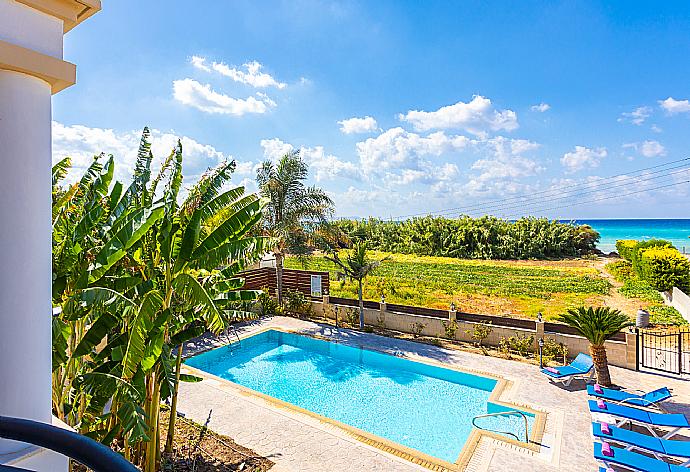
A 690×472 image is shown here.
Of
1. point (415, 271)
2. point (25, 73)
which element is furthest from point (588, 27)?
point (25, 73)

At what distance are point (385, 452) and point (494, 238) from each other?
33.9m

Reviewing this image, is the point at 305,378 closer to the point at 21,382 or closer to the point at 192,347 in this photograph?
the point at 192,347

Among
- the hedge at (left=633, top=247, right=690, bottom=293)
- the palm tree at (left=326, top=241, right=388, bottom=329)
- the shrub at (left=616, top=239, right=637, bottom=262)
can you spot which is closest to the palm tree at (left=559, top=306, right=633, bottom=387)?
the palm tree at (left=326, top=241, right=388, bottom=329)

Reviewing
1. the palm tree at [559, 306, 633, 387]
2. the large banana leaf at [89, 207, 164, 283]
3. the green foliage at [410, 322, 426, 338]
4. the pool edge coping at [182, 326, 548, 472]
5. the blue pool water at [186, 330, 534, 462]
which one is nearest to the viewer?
the large banana leaf at [89, 207, 164, 283]

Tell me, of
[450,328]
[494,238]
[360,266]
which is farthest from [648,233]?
[360,266]

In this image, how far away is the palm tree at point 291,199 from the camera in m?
17.2

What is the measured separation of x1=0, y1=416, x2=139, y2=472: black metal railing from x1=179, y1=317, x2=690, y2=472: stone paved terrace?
20.9 ft

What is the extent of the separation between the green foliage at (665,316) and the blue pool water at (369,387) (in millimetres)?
9286

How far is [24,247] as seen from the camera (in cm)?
254

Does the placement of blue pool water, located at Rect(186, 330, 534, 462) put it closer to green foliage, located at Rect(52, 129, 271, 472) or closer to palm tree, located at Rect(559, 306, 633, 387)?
palm tree, located at Rect(559, 306, 633, 387)

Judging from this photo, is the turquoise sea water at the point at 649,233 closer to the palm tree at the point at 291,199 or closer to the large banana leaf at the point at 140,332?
the palm tree at the point at 291,199

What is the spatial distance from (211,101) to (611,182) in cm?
5319

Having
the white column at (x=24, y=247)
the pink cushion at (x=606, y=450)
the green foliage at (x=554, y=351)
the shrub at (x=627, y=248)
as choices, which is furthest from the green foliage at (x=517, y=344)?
the shrub at (x=627, y=248)

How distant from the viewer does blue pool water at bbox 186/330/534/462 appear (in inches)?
352
